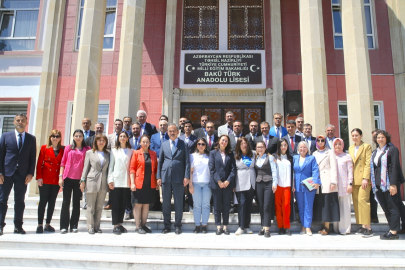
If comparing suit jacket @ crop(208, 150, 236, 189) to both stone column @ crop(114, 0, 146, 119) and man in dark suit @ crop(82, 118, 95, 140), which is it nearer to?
man in dark suit @ crop(82, 118, 95, 140)

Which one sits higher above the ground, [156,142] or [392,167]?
[156,142]

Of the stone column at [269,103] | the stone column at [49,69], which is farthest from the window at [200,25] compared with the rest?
the stone column at [49,69]

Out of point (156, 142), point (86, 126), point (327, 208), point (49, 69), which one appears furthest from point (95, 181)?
point (49, 69)

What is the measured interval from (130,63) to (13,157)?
3.68m

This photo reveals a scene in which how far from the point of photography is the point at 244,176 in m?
5.18

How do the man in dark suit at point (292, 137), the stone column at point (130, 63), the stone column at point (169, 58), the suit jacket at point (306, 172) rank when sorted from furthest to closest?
1. the stone column at point (169, 58)
2. the stone column at point (130, 63)
3. the man in dark suit at point (292, 137)
4. the suit jacket at point (306, 172)

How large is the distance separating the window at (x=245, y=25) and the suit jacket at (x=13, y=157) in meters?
7.64

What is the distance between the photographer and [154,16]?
10.8 meters

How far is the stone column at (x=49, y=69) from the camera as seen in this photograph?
10.2 metres

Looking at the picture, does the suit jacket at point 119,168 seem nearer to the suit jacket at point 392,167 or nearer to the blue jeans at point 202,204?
the blue jeans at point 202,204

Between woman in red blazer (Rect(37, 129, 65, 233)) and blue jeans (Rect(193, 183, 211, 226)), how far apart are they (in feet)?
8.22

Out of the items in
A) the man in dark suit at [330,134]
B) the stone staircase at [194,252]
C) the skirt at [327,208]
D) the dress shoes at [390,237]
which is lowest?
the stone staircase at [194,252]

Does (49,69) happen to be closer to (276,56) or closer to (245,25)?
(245,25)

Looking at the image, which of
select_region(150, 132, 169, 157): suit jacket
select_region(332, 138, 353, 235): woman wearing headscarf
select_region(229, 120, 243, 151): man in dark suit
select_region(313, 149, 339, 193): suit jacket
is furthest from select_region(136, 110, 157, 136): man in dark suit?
select_region(332, 138, 353, 235): woman wearing headscarf
